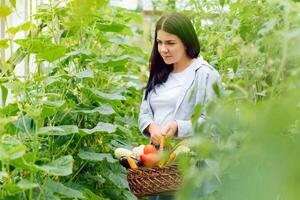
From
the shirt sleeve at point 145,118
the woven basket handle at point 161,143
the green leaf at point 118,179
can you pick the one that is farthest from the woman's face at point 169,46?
the green leaf at point 118,179

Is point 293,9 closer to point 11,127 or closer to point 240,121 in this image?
point 240,121

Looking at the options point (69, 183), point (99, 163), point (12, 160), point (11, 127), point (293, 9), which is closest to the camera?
point (293, 9)

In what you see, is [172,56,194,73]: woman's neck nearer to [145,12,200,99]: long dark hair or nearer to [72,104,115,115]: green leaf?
[145,12,200,99]: long dark hair

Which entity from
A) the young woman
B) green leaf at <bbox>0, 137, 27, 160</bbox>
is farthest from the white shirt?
green leaf at <bbox>0, 137, 27, 160</bbox>

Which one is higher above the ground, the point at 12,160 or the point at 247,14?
the point at 247,14

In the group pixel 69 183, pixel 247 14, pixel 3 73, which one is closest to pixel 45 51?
pixel 3 73

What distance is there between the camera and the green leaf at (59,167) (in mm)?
2416

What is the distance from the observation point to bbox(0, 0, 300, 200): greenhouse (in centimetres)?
129

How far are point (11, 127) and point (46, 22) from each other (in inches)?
34.6

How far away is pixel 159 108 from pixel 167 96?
0.08m

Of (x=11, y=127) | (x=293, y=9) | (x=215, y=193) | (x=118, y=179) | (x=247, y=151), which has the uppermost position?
(x=293, y=9)

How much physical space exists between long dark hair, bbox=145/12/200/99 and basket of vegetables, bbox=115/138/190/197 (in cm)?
48

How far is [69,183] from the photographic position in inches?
130

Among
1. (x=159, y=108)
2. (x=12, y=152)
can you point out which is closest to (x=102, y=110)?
(x=159, y=108)
